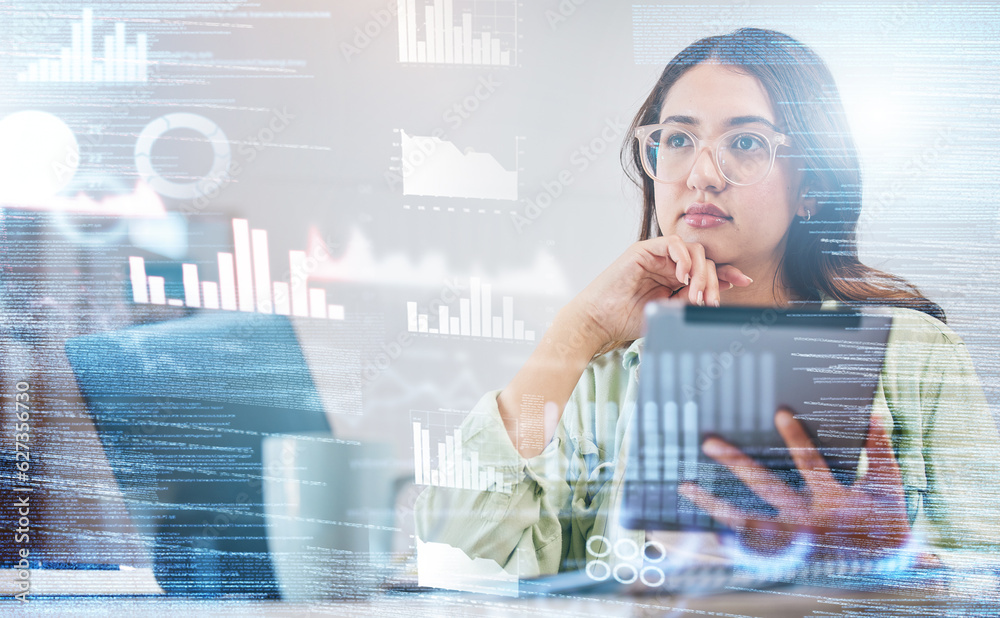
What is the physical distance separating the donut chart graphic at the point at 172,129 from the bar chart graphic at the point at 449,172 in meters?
0.29

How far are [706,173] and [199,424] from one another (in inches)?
34.4

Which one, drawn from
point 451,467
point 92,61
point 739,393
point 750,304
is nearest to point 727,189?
point 750,304

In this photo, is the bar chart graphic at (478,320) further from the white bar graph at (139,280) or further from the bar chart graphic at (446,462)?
the white bar graph at (139,280)

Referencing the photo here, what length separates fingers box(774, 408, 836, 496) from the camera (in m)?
0.78

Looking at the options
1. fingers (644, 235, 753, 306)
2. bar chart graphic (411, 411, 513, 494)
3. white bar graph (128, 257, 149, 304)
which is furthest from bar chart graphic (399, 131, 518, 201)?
white bar graph (128, 257, 149, 304)

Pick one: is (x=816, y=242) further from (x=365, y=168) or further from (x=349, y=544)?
(x=349, y=544)

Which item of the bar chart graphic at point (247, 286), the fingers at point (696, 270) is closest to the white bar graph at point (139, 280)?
the bar chart graphic at point (247, 286)

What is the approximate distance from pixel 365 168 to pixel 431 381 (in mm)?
345

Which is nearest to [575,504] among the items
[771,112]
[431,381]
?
[431,381]

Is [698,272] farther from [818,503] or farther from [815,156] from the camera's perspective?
[818,503]

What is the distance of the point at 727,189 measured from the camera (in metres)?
0.74

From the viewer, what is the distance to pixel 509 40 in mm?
791

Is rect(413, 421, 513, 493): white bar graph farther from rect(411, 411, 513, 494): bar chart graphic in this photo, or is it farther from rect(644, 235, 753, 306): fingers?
rect(644, 235, 753, 306): fingers

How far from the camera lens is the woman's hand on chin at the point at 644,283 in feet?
2.49
